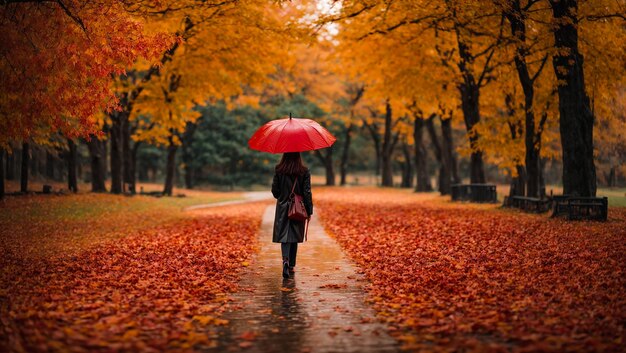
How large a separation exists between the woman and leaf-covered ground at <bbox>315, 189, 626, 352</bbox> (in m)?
1.34

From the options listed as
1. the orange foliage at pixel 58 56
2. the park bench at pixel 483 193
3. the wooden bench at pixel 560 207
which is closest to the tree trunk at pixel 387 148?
the park bench at pixel 483 193

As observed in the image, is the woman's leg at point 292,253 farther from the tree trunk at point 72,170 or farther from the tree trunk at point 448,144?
the tree trunk at point 72,170

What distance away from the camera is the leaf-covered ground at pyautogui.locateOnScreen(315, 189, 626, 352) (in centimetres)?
525

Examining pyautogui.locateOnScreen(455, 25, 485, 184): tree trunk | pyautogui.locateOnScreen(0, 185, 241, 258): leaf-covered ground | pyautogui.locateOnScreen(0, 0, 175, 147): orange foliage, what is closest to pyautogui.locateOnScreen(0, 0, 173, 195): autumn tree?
pyautogui.locateOnScreen(0, 0, 175, 147): orange foliage

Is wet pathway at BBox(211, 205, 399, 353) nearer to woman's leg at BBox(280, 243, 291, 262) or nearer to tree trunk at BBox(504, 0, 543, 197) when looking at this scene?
woman's leg at BBox(280, 243, 291, 262)

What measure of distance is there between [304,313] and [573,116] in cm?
1197

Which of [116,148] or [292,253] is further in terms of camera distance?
[116,148]

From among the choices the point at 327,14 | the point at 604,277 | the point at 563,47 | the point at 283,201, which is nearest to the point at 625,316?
the point at 604,277

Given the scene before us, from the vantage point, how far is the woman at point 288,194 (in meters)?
8.57

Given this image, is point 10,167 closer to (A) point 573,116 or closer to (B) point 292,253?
(B) point 292,253

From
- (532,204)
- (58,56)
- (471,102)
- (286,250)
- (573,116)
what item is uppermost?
(471,102)

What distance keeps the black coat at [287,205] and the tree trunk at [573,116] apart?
9.63m

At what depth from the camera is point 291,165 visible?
28.3 feet

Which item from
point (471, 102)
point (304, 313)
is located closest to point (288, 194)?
point (304, 313)
